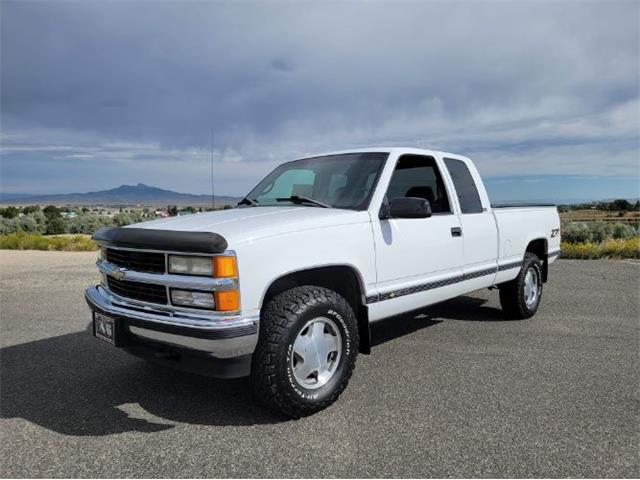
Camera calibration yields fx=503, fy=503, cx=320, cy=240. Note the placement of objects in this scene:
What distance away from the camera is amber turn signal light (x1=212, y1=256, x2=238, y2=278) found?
3.09 m

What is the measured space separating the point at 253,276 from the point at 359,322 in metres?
1.21

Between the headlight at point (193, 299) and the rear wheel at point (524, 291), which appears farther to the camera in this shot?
the rear wheel at point (524, 291)

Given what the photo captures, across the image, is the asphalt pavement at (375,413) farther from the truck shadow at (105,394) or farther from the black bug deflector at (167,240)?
the black bug deflector at (167,240)

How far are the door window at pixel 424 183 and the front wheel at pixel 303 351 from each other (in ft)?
5.71

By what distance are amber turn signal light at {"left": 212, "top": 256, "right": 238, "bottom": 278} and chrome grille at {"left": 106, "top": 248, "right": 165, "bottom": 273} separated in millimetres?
484

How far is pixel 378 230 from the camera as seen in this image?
4059mm

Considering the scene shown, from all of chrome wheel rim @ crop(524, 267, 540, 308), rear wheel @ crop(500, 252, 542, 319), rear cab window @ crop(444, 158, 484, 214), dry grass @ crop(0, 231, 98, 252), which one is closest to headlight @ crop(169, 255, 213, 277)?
rear cab window @ crop(444, 158, 484, 214)

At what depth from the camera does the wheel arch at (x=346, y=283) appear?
3761mm

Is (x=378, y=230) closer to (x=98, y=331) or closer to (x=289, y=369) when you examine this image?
(x=289, y=369)

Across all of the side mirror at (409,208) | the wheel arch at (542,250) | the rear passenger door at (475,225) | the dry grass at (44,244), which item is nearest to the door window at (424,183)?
the rear passenger door at (475,225)

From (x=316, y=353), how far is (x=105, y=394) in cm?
175

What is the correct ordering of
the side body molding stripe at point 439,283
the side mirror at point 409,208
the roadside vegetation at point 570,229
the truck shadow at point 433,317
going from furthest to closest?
the roadside vegetation at point 570,229 < the truck shadow at point 433,317 < the side body molding stripe at point 439,283 < the side mirror at point 409,208

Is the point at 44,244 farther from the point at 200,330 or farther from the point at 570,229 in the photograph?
the point at 570,229

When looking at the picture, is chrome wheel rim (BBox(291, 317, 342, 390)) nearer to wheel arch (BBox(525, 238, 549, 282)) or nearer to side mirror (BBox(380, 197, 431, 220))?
side mirror (BBox(380, 197, 431, 220))
